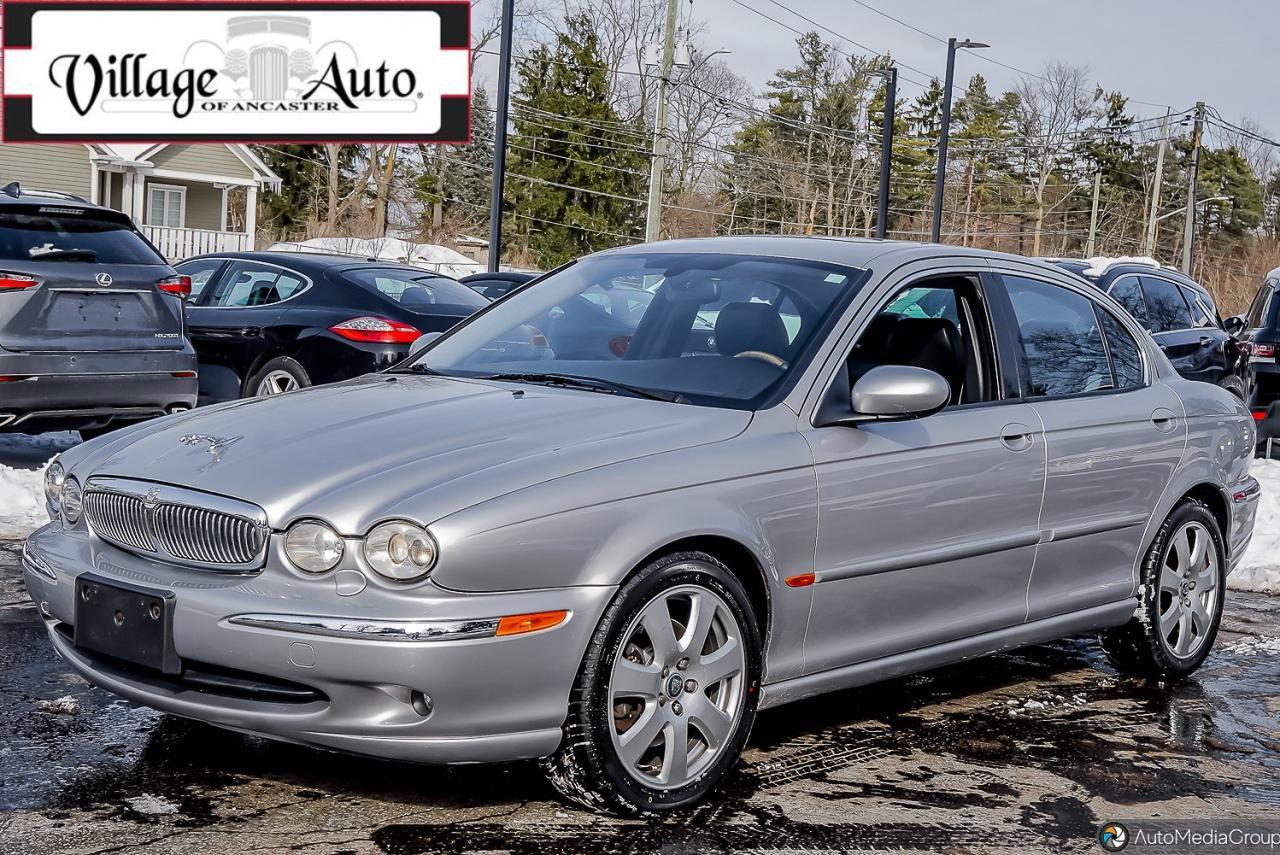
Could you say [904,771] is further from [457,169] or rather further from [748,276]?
[457,169]

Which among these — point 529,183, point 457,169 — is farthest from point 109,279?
point 457,169

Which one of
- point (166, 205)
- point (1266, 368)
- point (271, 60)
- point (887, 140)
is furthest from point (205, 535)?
point (166, 205)

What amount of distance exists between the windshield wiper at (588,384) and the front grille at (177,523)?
1.26 meters

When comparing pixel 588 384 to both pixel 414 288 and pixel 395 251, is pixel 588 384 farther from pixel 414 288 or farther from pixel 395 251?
pixel 395 251

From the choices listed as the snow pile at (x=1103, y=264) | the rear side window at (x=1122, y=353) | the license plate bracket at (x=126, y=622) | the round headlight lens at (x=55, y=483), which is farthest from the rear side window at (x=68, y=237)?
the snow pile at (x=1103, y=264)

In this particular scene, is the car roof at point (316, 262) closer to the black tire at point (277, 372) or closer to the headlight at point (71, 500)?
the black tire at point (277, 372)

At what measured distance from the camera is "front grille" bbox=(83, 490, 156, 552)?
405 cm

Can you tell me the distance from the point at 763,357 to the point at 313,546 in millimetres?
1655

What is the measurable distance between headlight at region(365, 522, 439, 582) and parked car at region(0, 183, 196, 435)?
6.08 m

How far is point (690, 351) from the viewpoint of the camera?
16.0 ft

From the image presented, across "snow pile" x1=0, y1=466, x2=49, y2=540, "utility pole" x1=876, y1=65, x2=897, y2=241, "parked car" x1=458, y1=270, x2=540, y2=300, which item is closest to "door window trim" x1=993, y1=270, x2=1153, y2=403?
"snow pile" x1=0, y1=466, x2=49, y2=540

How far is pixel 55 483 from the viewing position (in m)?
4.56

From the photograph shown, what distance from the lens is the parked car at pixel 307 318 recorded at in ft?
37.6

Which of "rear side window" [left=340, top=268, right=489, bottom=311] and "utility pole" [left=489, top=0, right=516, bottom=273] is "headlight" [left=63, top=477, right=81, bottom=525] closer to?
"rear side window" [left=340, top=268, right=489, bottom=311]
